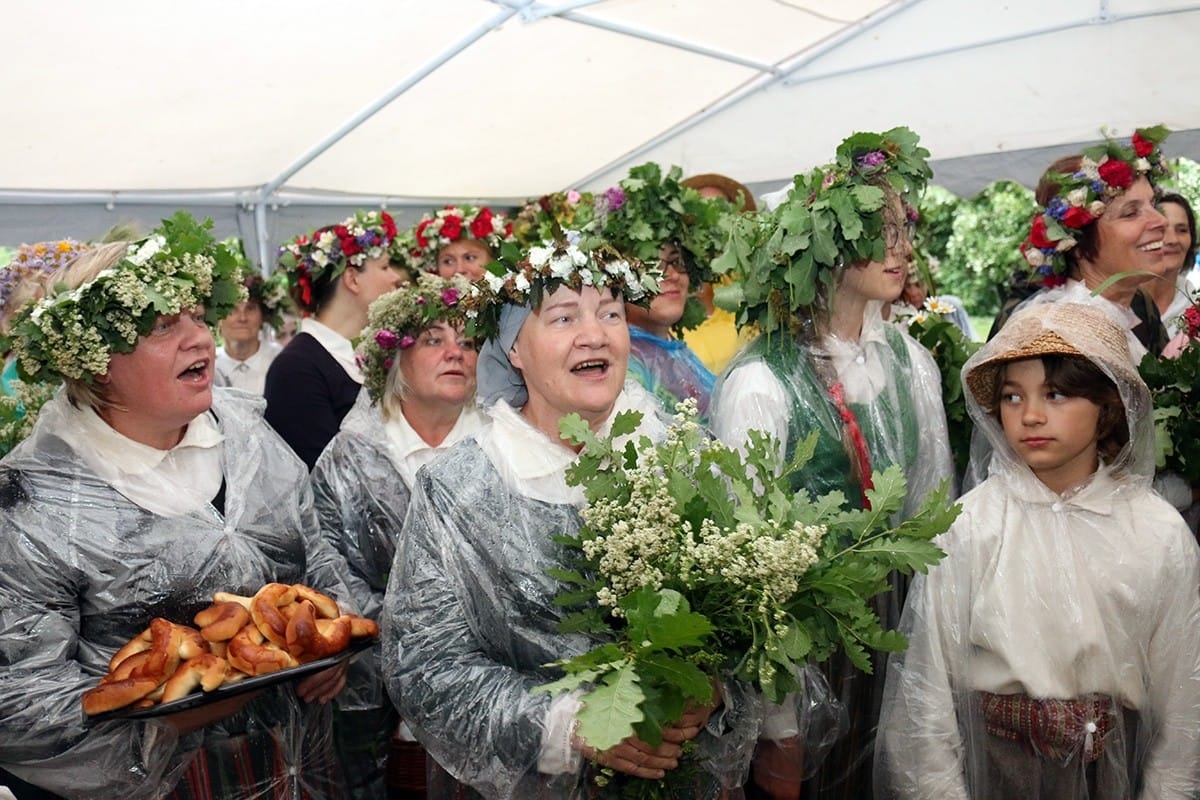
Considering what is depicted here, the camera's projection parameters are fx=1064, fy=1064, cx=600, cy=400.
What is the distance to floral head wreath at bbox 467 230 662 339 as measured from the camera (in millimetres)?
2361

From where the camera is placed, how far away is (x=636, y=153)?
8375 millimetres

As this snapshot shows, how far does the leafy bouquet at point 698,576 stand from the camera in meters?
1.91

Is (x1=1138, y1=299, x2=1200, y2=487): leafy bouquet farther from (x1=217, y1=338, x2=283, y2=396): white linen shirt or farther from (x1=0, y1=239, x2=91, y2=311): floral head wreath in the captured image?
(x1=217, y1=338, x2=283, y2=396): white linen shirt

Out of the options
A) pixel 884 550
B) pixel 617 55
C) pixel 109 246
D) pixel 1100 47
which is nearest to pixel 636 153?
pixel 617 55

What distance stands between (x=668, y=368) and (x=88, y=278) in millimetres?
2010

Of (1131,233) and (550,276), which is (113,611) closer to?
(550,276)

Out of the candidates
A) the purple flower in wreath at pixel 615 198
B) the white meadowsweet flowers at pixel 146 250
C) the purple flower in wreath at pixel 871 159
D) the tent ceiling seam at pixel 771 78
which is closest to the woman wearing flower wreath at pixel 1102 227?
the purple flower in wreath at pixel 871 159

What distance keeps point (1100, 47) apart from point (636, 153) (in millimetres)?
3452

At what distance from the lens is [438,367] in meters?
3.65

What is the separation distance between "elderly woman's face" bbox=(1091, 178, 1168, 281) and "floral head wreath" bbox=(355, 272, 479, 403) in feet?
7.63

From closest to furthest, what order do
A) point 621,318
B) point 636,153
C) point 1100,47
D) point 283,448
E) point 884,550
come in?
point 884,550 → point 621,318 → point 283,448 → point 1100,47 → point 636,153

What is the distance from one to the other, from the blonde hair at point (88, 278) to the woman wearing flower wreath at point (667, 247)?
1.81m

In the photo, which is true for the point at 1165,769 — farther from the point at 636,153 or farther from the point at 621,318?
the point at 636,153

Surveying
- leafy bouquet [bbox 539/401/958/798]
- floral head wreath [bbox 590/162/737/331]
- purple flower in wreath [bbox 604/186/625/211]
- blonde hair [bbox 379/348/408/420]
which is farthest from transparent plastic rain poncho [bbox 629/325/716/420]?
leafy bouquet [bbox 539/401/958/798]
